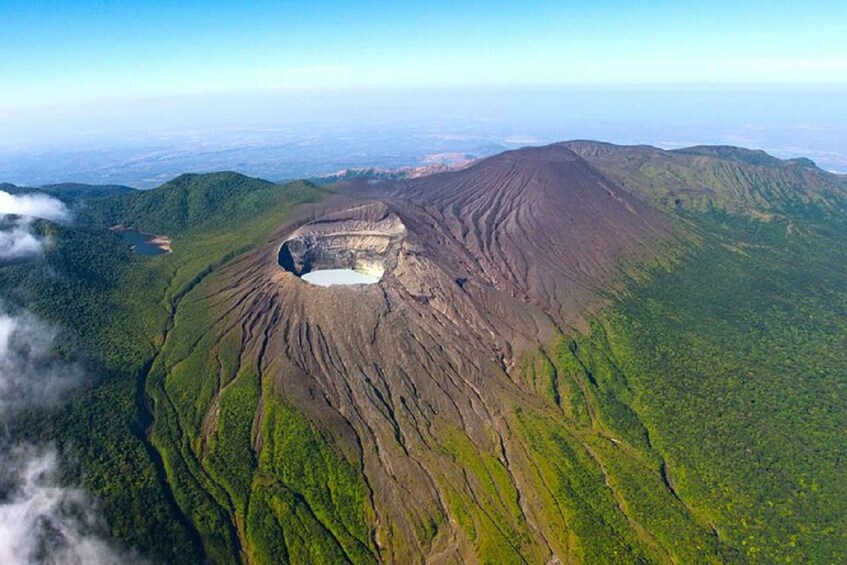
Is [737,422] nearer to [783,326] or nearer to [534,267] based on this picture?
[783,326]

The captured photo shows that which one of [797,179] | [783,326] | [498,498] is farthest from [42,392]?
[797,179]

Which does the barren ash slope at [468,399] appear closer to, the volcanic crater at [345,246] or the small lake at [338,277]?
the volcanic crater at [345,246]

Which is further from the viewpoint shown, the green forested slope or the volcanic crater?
the volcanic crater

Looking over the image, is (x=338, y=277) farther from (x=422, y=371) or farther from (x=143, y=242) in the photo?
(x=143, y=242)

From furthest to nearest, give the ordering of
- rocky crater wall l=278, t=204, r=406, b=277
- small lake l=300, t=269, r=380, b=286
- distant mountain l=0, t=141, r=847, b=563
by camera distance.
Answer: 1. rocky crater wall l=278, t=204, r=406, b=277
2. small lake l=300, t=269, r=380, b=286
3. distant mountain l=0, t=141, r=847, b=563

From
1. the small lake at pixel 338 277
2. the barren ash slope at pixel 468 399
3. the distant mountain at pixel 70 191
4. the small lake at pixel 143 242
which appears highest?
the distant mountain at pixel 70 191

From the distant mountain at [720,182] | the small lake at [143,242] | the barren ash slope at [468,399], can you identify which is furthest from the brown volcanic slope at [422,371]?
the distant mountain at [720,182]

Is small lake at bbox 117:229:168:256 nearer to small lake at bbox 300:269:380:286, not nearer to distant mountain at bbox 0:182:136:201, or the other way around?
distant mountain at bbox 0:182:136:201

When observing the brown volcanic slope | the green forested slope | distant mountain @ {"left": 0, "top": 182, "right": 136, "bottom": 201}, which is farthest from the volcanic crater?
distant mountain @ {"left": 0, "top": 182, "right": 136, "bottom": 201}
